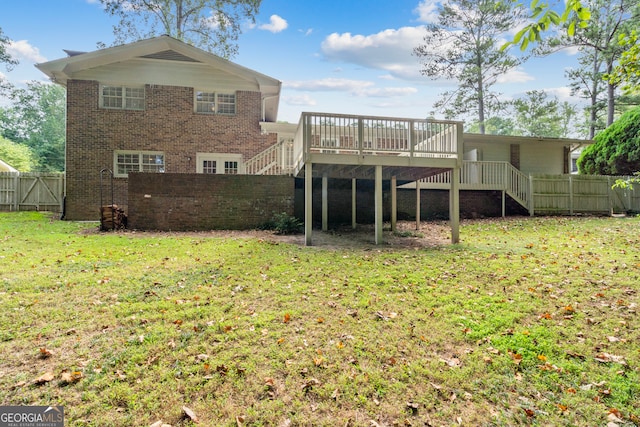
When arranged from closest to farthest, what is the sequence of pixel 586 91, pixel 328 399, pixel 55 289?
pixel 328 399 < pixel 55 289 < pixel 586 91

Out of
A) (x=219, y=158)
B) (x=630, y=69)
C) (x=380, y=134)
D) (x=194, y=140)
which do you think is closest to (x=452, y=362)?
(x=630, y=69)

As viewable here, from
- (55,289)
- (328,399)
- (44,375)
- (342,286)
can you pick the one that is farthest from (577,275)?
(55,289)

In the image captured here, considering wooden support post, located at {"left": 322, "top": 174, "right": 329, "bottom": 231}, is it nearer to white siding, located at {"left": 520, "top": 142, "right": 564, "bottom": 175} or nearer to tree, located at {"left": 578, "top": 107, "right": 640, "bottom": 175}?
white siding, located at {"left": 520, "top": 142, "right": 564, "bottom": 175}

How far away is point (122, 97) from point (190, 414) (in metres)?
15.6

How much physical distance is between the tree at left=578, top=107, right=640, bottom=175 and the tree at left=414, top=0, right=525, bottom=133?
7.56 m

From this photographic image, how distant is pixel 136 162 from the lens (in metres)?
14.2

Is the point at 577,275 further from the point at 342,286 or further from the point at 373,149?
the point at 373,149

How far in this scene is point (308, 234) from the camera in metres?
8.24

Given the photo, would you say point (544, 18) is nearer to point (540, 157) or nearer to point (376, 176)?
point (376, 176)

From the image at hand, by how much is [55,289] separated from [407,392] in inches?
185

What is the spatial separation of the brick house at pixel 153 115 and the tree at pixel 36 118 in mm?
28823

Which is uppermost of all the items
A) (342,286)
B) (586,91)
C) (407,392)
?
(586,91)

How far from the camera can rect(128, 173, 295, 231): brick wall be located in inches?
423

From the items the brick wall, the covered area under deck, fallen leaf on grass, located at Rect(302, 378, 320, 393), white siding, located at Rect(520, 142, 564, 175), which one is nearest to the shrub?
the brick wall
